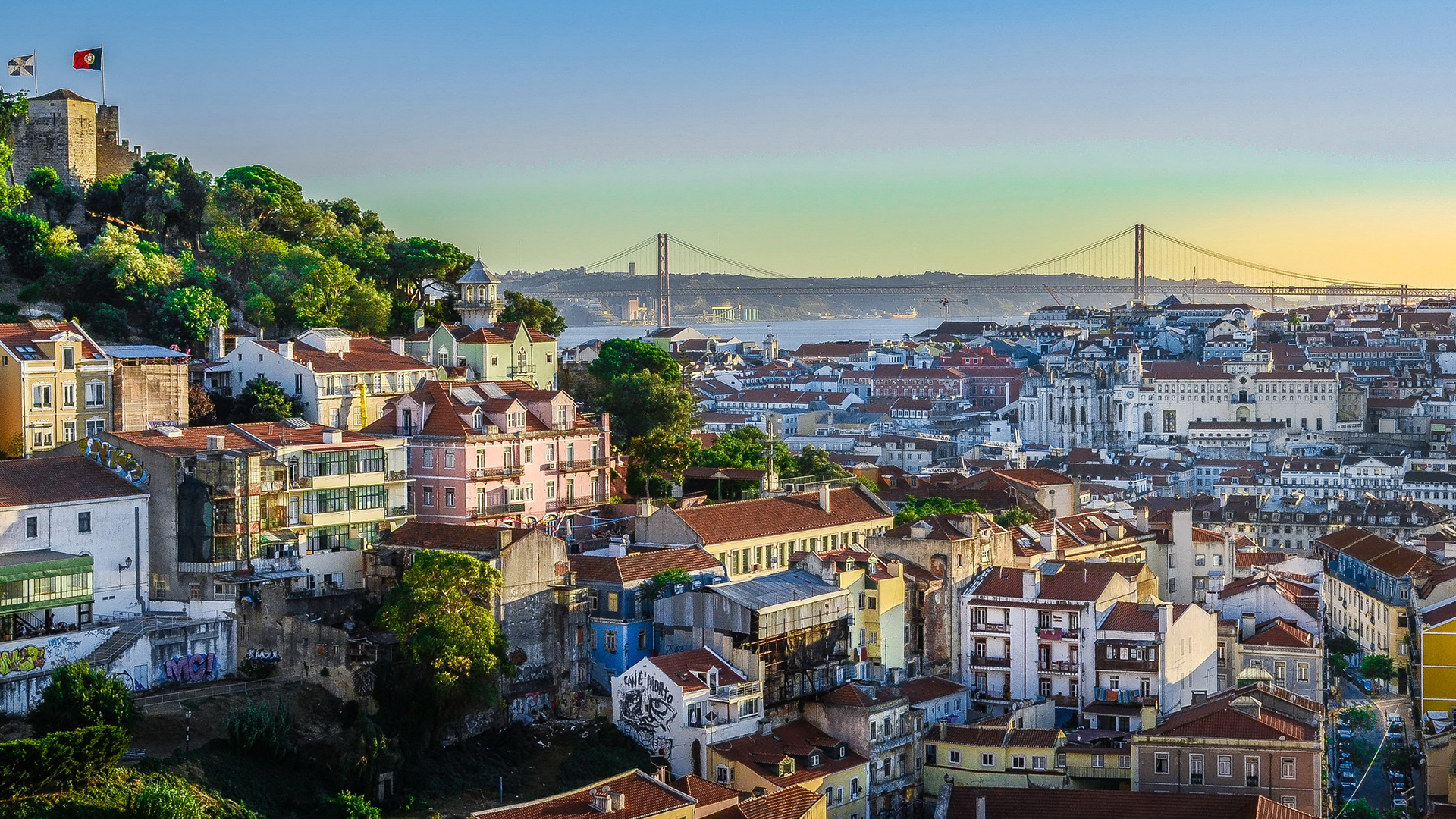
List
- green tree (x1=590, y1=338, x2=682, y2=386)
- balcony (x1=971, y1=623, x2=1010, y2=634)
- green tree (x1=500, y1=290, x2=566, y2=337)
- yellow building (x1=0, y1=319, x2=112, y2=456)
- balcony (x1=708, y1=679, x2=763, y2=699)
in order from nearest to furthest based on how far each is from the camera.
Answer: balcony (x1=708, y1=679, x2=763, y2=699) < yellow building (x1=0, y1=319, x2=112, y2=456) < balcony (x1=971, y1=623, x2=1010, y2=634) < green tree (x1=590, y1=338, x2=682, y2=386) < green tree (x1=500, y1=290, x2=566, y2=337)

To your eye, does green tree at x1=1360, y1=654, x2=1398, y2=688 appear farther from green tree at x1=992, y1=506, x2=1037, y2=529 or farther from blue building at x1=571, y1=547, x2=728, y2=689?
blue building at x1=571, y1=547, x2=728, y2=689

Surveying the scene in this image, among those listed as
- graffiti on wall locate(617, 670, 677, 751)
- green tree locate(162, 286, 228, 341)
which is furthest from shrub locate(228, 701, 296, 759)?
green tree locate(162, 286, 228, 341)

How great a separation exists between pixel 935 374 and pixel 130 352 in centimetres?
7730

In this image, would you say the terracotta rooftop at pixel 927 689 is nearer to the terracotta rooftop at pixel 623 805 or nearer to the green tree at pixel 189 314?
the terracotta rooftop at pixel 623 805

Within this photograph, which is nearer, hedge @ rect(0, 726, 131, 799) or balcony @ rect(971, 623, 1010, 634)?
hedge @ rect(0, 726, 131, 799)

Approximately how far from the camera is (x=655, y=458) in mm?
37906

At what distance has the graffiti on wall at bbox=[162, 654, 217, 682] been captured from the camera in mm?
25234

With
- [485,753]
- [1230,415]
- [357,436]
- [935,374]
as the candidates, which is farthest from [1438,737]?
[935,374]

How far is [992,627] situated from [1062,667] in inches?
54.7

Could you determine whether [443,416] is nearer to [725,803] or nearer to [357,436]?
[357,436]

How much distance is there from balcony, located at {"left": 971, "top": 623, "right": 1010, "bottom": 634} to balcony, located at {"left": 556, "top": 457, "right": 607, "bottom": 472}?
7.55 metres

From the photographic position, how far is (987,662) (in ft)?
107

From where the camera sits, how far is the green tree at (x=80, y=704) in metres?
22.1

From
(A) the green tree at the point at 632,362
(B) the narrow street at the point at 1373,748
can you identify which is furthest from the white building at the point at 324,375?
(B) the narrow street at the point at 1373,748
